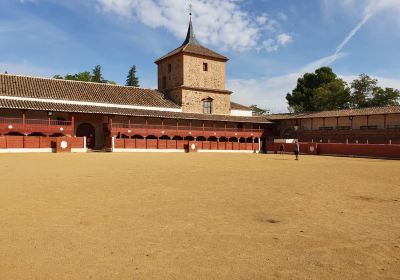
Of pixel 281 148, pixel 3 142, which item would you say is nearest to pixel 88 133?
pixel 3 142

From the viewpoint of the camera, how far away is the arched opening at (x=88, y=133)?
34.7m

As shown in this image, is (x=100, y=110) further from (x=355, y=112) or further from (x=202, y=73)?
(x=355, y=112)

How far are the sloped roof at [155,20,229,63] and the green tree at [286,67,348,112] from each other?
69.8 feet

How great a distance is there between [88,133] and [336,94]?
4132 cm

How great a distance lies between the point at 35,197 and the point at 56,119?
26.8 metres

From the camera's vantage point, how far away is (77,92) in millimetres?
35688

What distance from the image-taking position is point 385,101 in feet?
177

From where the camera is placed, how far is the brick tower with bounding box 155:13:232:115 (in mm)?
43375

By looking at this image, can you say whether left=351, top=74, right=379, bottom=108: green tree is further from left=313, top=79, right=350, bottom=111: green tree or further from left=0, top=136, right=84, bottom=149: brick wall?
left=0, top=136, right=84, bottom=149: brick wall

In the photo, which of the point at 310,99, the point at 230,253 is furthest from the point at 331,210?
the point at 310,99

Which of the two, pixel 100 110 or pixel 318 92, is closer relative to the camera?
pixel 100 110

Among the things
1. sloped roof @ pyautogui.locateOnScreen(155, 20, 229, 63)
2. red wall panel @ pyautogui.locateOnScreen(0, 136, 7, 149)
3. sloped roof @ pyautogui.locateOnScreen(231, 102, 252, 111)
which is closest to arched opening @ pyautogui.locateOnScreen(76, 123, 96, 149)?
red wall panel @ pyautogui.locateOnScreen(0, 136, 7, 149)

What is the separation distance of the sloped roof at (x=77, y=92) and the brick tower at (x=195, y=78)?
2.25 m

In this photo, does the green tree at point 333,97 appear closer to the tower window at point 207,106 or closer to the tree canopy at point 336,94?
the tree canopy at point 336,94
